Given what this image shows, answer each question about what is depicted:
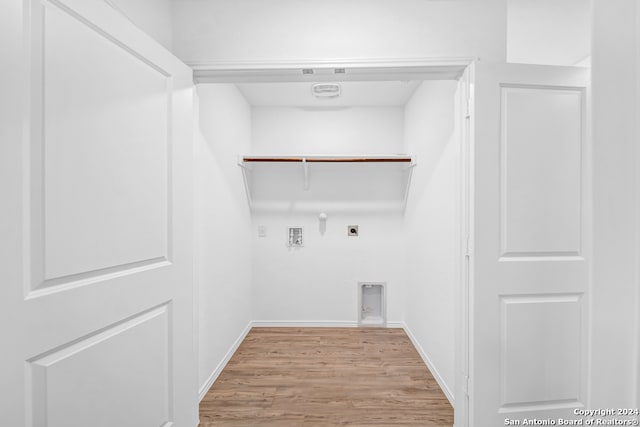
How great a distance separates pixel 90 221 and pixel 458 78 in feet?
5.94

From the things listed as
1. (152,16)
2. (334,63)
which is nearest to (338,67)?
(334,63)

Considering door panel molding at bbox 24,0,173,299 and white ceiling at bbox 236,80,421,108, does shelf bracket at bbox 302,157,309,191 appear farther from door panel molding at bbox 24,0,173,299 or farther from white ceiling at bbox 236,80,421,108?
door panel molding at bbox 24,0,173,299

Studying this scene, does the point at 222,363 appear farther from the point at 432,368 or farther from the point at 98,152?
the point at 98,152

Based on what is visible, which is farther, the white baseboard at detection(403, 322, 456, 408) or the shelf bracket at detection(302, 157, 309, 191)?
the shelf bracket at detection(302, 157, 309, 191)

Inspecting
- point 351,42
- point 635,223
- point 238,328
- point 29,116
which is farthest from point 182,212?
point 238,328

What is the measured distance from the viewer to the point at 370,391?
221 cm

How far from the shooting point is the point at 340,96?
10.6ft

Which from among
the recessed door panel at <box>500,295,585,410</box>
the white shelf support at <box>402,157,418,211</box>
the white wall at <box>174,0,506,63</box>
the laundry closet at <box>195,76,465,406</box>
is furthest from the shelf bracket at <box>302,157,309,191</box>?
the recessed door panel at <box>500,295,585,410</box>

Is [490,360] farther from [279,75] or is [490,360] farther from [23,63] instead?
[23,63]

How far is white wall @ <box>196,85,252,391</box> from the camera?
7.25ft

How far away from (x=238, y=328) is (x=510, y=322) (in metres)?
2.33

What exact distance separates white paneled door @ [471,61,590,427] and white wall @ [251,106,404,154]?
1.97 meters

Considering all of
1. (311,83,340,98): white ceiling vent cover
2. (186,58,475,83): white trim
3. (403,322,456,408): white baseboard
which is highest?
(311,83,340,98): white ceiling vent cover

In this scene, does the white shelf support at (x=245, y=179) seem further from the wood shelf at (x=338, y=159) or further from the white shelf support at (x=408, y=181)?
the white shelf support at (x=408, y=181)
